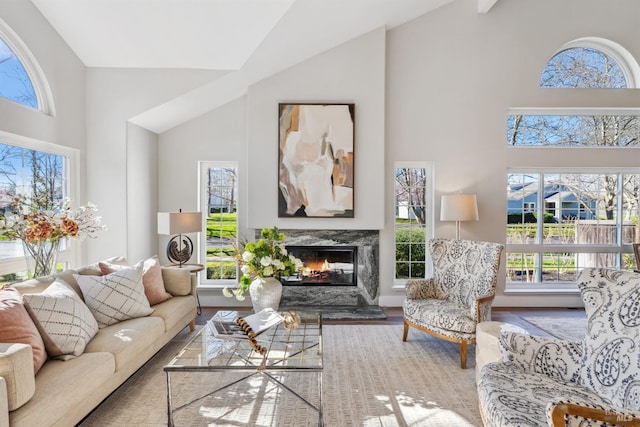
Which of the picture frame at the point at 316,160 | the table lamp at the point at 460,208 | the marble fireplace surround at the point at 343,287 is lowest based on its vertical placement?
the marble fireplace surround at the point at 343,287

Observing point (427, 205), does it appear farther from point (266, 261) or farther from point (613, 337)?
point (613, 337)

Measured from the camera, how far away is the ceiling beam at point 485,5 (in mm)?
4578

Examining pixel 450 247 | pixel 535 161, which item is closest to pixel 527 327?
pixel 450 247

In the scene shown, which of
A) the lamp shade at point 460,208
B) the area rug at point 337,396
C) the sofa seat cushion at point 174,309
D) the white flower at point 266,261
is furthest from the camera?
the lamp shade at point 460,208

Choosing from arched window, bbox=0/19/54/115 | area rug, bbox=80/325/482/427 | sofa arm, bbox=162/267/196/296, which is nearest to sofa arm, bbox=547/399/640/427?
area rug, bbox=80/325/482/427

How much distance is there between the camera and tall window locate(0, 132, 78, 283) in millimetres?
3217

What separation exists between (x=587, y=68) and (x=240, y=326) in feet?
18.3

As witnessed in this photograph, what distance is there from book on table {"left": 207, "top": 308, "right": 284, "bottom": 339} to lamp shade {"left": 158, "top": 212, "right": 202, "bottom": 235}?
5.35ft

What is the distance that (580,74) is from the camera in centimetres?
494

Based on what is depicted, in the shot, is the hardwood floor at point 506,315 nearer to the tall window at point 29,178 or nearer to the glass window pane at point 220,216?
the glass window pane at point 220,216

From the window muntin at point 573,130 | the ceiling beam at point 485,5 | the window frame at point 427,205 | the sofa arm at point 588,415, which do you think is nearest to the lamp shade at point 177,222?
the window frame at point 427,205

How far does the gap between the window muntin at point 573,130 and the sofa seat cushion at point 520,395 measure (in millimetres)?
3833

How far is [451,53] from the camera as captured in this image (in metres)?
4.84

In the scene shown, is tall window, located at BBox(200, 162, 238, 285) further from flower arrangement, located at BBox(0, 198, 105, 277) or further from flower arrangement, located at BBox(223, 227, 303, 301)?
flower arrangement, located at BBox(223, 227, 303, 301)
